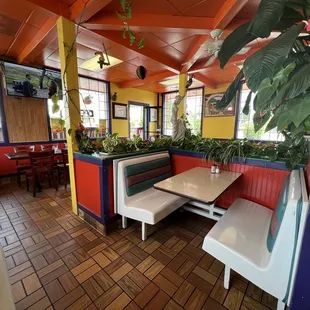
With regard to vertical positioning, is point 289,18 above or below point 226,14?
below

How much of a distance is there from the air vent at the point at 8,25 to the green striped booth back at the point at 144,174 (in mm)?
2741

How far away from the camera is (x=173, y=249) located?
180 cm

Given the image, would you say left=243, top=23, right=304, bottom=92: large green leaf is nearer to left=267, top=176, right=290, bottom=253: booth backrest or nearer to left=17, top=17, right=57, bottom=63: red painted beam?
left=267, top=176, right=290, bottom=253: booth backrest

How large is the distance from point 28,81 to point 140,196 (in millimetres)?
3879

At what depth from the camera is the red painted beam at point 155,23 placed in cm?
230

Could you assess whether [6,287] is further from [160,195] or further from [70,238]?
[160,195]

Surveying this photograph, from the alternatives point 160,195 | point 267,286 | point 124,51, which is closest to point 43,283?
point 160,195

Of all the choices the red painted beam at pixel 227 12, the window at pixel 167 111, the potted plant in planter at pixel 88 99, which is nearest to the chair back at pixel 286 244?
the red painted beam at pixel 227 12

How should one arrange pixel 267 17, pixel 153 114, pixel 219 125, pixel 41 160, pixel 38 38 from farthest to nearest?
pixel 153 114 < pixel 219 125 < pixel 41 160 < pixel 38 38 < pixel 267 17

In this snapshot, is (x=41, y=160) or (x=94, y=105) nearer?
(x=41, y=160)

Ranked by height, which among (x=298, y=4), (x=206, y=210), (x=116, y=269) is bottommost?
(x=116, y=269)

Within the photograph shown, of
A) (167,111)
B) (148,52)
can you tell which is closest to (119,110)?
(167,111)

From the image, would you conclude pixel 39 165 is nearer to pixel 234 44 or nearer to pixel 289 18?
pixel 234 44

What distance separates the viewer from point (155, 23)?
238 centimetres
